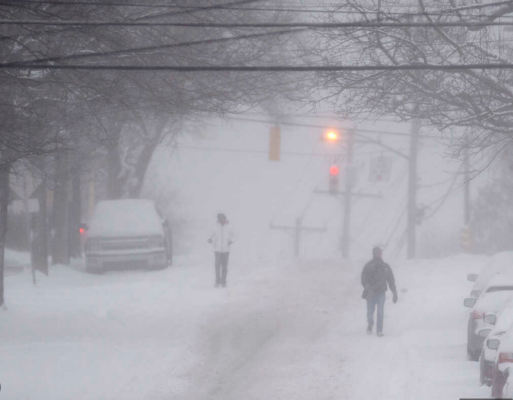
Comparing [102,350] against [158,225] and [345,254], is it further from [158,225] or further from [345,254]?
[345,254]

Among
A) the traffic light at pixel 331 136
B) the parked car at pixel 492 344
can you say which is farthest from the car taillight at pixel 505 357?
the traffic light at pixel 331 136

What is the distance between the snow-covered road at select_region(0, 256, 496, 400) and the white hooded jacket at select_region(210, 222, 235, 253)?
38.1 inches

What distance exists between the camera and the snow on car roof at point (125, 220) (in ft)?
73.0

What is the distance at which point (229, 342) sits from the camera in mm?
13148

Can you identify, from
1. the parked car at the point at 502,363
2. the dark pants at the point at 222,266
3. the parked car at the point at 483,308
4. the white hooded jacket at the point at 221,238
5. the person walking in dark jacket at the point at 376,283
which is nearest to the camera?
the parked car at the point at 502,363

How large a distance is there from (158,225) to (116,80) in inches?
458

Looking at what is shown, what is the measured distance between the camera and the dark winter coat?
13.7 m

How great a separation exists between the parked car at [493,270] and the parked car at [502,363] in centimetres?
451

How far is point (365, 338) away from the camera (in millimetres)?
13570

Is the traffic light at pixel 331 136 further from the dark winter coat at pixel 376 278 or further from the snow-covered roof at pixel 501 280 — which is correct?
the snow-covered roof at pixel 501 280

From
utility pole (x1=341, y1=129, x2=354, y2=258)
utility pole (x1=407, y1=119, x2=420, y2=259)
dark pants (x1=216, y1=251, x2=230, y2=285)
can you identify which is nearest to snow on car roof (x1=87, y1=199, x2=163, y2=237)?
dark pants (x1=216, y1=251, x2=230, y2=285)

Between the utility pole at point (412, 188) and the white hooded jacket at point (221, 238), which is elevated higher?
the utility pole at point (412, 188)

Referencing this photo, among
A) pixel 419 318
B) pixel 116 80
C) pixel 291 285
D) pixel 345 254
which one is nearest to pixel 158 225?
pixel 291 285

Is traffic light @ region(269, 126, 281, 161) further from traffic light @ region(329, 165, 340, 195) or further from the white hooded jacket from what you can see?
the white hooded jacket
